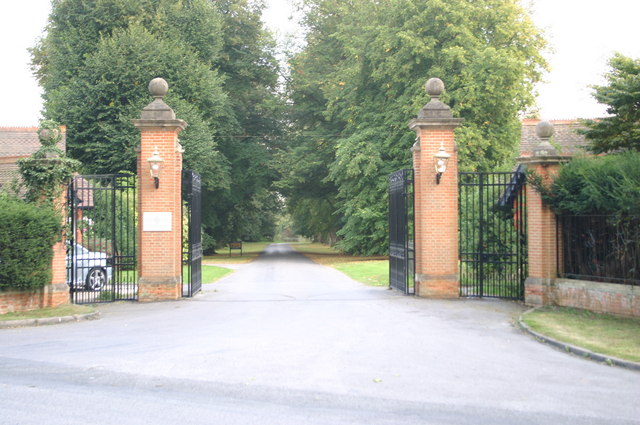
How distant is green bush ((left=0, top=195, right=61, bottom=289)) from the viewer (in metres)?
11.3

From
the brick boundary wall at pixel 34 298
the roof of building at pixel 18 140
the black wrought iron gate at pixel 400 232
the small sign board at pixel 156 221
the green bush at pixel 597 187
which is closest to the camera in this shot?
the green bush at pixel 597 187

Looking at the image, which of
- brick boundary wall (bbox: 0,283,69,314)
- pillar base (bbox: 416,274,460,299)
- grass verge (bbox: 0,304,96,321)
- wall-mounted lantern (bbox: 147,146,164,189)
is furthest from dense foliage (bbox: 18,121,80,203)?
pillar base (bbox: 416,274,460,299)

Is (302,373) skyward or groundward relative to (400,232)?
groundward

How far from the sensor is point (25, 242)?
1148 centimetres

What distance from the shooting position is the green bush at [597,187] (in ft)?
32.9

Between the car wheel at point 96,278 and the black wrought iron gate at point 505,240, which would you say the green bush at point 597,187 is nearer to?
the black wrought iron gate at point 505,240

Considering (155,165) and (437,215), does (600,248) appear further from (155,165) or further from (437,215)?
(155,165)

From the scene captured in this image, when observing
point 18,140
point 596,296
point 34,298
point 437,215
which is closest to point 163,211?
point 34,298

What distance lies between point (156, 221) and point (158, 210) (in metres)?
0.25

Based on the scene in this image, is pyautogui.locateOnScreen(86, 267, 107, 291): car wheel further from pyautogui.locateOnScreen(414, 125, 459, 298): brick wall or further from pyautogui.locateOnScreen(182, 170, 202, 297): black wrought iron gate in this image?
pyautogui.locateOnScreen(414, 125, 459, 298): brick wall

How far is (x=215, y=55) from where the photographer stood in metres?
34.8

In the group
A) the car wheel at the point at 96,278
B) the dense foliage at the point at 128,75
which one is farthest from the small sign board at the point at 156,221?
the dense foliage at the point at 128,75

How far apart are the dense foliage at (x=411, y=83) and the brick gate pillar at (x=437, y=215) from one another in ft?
46.4

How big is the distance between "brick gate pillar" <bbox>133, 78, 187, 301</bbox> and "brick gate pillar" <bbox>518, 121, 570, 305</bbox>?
25.6ft
